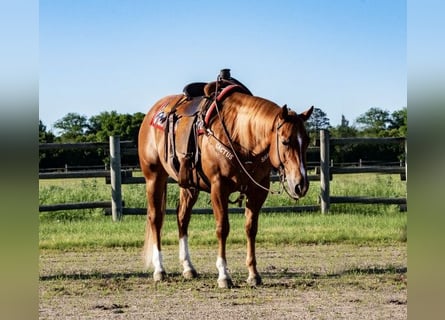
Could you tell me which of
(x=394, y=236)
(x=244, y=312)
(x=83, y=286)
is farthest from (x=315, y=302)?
(x=394, y=236)

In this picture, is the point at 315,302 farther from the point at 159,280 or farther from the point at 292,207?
the point at 292,207

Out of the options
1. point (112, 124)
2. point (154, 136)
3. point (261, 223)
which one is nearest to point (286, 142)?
point (154, 136)

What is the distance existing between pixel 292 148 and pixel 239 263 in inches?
82.2

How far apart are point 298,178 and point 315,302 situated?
3.38ft

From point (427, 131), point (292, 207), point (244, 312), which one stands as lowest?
point (244, 312)

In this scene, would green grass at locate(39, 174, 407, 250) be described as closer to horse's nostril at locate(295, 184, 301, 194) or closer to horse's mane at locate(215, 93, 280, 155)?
horse's mane at locate(215, 93, 280, 155)

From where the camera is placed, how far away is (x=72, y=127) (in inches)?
263

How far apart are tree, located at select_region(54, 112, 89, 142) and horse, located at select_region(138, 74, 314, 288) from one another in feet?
3.97

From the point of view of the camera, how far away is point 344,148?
7484 mm

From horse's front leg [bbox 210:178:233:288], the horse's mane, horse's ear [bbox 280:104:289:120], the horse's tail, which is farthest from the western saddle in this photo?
horse's ear [bbox 280:104:289:120]

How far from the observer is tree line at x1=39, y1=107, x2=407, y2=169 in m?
5.66

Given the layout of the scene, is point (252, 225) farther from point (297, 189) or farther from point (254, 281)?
point (297, 189)

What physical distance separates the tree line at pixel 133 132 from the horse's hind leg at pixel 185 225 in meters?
1.28

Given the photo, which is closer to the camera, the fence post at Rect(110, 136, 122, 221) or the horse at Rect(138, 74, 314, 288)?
the horse at Rect(138, 74, 314, 288)
